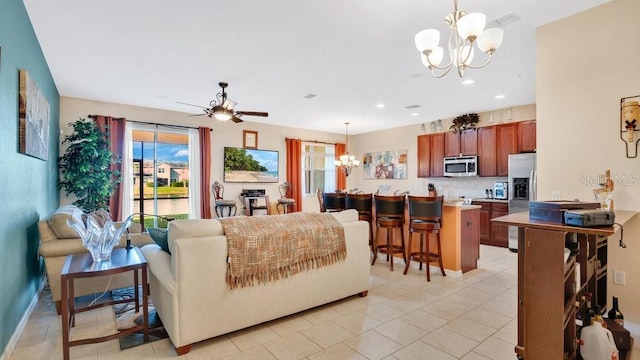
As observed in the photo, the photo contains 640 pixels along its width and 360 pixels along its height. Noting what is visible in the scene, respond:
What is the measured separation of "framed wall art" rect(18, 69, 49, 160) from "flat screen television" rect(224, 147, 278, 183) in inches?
146

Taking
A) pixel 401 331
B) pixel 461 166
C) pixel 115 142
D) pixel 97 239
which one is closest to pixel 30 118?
pixel 97 239

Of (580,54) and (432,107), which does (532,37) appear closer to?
(580,54)

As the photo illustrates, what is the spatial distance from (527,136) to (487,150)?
2.47 feet

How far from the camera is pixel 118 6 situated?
8.49 ft

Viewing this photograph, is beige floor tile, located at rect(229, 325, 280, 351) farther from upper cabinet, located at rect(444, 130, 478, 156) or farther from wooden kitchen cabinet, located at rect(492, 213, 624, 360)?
upper cabinet, located at rect(444, 130, 478, 156)

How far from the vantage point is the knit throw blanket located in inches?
92.3

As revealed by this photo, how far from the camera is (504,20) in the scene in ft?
9.05

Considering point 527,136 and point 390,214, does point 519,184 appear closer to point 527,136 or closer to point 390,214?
point 527,136

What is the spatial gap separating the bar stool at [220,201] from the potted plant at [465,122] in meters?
5.14

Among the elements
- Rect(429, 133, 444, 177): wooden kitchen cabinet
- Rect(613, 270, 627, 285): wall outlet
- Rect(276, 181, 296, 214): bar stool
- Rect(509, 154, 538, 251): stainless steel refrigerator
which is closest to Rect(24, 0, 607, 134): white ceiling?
Rect(509, 154, 538, 251): stainless steel refrigerator

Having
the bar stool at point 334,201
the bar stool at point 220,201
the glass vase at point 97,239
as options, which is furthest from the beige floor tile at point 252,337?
the bar stool at point 220,201

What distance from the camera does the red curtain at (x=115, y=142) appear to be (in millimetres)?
5559

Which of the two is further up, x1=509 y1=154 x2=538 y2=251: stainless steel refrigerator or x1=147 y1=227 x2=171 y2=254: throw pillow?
x1=509 y1=154 x2=538 y2=251: stainless steel refrigerator

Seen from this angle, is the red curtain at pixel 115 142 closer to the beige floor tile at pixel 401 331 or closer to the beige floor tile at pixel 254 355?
the beige floor tile at pixel 254 355
